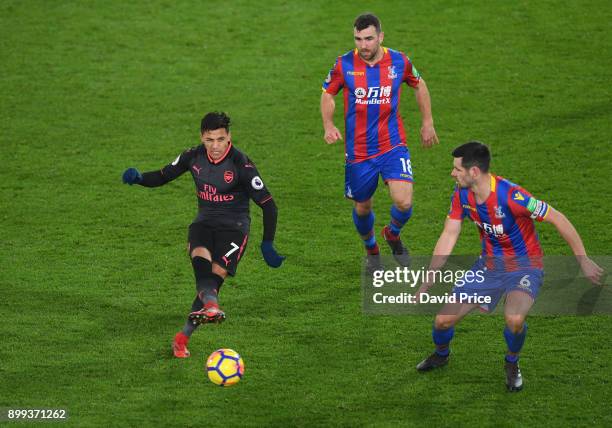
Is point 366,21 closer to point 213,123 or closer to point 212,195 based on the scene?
point 213,123

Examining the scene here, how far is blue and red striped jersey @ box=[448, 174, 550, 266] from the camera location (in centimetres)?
818

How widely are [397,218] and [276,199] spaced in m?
2.44

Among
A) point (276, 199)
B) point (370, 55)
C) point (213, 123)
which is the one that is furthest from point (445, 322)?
point (276, 199)

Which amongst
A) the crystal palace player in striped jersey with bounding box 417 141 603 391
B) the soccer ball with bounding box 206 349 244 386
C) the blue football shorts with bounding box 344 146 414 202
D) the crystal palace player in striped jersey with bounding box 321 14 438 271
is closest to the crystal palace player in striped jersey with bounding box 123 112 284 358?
the soccer ball with bounding box 206 349 244 386

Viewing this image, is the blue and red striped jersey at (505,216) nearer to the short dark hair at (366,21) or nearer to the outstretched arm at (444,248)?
the outstretched arm at (444,248)

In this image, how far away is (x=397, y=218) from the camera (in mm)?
10742

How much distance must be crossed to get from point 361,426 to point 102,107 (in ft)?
28.4

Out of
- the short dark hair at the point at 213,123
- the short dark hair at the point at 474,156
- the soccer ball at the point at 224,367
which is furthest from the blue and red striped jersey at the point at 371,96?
the soccer ball at the point at 224,367

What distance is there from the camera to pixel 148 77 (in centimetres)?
1616

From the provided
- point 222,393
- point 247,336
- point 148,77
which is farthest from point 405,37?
point 222,393

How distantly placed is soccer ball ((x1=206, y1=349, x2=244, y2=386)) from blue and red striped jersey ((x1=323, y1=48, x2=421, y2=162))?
3070 millimetres

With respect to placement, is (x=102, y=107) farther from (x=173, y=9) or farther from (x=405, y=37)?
(x=405, y=37)

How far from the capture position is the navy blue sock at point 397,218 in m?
10.7

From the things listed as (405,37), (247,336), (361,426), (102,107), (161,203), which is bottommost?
(361,426)
